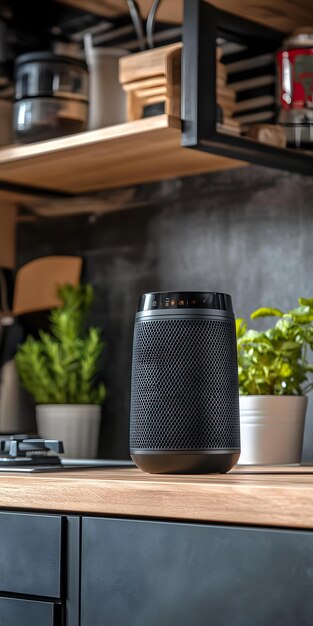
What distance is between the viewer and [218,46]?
5.61ft

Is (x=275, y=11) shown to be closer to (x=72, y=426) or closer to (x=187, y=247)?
(x=187, y=247)

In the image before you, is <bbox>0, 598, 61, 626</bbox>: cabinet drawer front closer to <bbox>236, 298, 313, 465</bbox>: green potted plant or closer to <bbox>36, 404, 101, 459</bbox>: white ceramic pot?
<bbox>236, 298, 313, 465</bbox>: green potted plant

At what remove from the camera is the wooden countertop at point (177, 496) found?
108 centimetres

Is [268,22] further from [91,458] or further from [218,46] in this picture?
[91,458]

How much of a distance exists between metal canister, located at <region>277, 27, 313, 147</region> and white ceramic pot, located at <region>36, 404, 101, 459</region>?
0.69 metres

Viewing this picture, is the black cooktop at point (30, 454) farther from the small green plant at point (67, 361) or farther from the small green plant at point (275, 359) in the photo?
the small green plant at point (67, 361)

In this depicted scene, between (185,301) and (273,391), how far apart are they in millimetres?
320

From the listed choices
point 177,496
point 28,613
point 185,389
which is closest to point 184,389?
point 185,389

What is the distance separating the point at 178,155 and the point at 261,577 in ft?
3.30

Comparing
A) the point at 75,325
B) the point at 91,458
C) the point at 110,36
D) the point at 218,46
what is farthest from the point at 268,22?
the point at 91,458

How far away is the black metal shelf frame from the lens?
1654mm

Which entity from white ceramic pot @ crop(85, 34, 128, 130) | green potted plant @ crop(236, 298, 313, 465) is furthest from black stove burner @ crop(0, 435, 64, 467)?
white ceramic pot @ crop(85, 34, 128, 130)

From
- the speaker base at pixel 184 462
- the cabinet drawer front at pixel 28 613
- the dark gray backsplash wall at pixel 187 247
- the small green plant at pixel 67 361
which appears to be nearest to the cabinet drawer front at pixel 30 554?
the cabinet drawer front at pixel 28 613

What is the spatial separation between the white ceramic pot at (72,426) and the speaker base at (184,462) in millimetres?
689
